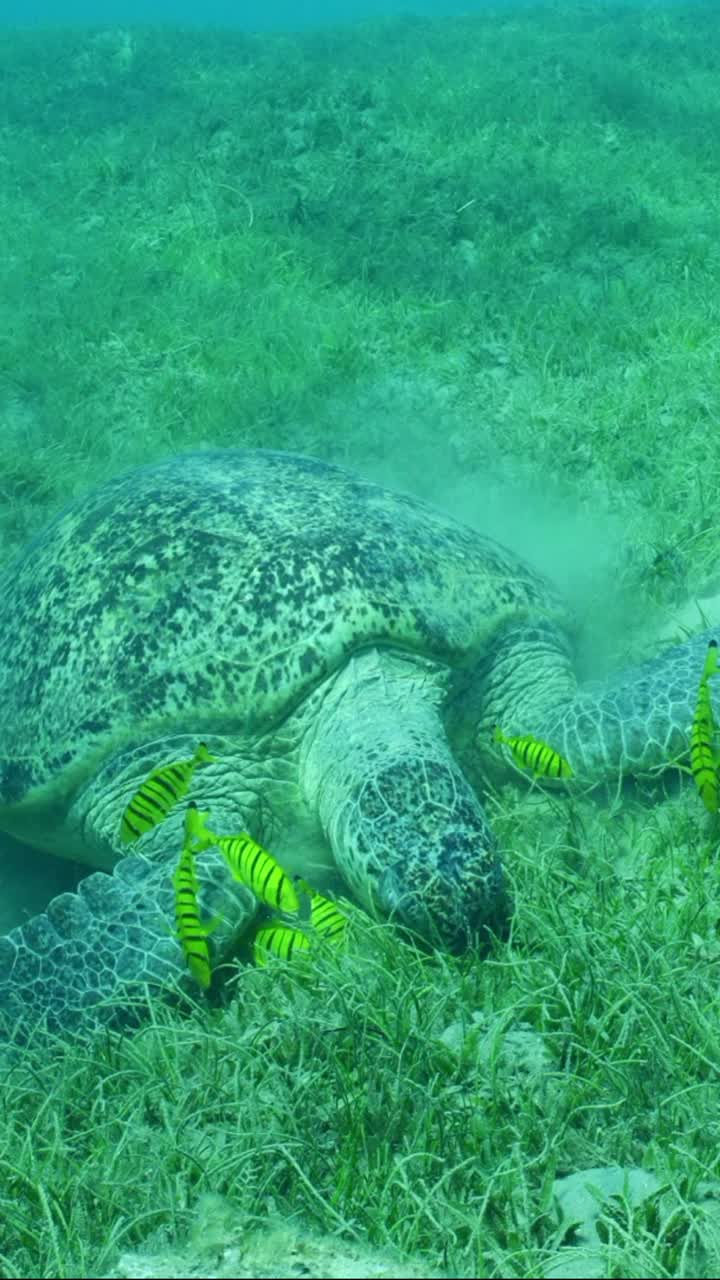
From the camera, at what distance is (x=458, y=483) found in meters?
6.14

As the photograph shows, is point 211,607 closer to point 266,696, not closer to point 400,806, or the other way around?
point 266,696

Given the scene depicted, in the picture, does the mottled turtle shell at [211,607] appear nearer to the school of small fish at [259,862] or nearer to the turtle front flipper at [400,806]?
the turtle front flipper at [400,806]

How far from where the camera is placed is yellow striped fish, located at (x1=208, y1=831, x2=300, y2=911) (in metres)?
2.95

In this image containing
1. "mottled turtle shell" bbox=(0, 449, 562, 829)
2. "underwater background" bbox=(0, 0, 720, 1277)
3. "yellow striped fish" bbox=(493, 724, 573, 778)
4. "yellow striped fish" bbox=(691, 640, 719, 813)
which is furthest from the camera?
"mottled turtle shell" bbox=(0, 449, 562, 829)

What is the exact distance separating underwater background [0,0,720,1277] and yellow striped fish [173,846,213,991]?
141mm

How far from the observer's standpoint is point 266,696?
3.86 m

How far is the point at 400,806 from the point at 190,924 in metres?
0.74

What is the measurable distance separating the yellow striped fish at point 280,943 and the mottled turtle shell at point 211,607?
3.04ft

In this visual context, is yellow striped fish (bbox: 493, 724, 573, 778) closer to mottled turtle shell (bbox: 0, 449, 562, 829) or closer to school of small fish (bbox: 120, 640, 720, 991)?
school of small fish (bbox: 120, 640, 720, 991)

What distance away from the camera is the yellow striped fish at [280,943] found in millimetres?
3020

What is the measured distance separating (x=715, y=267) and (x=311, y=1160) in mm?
7418

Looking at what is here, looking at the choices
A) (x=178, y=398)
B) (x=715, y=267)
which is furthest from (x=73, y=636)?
(x=715, y=267)

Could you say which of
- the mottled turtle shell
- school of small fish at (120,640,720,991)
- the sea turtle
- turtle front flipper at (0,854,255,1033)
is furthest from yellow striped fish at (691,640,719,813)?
turtle front flipper at (0,854,255,1033)

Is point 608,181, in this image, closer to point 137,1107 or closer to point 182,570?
point 182,570
